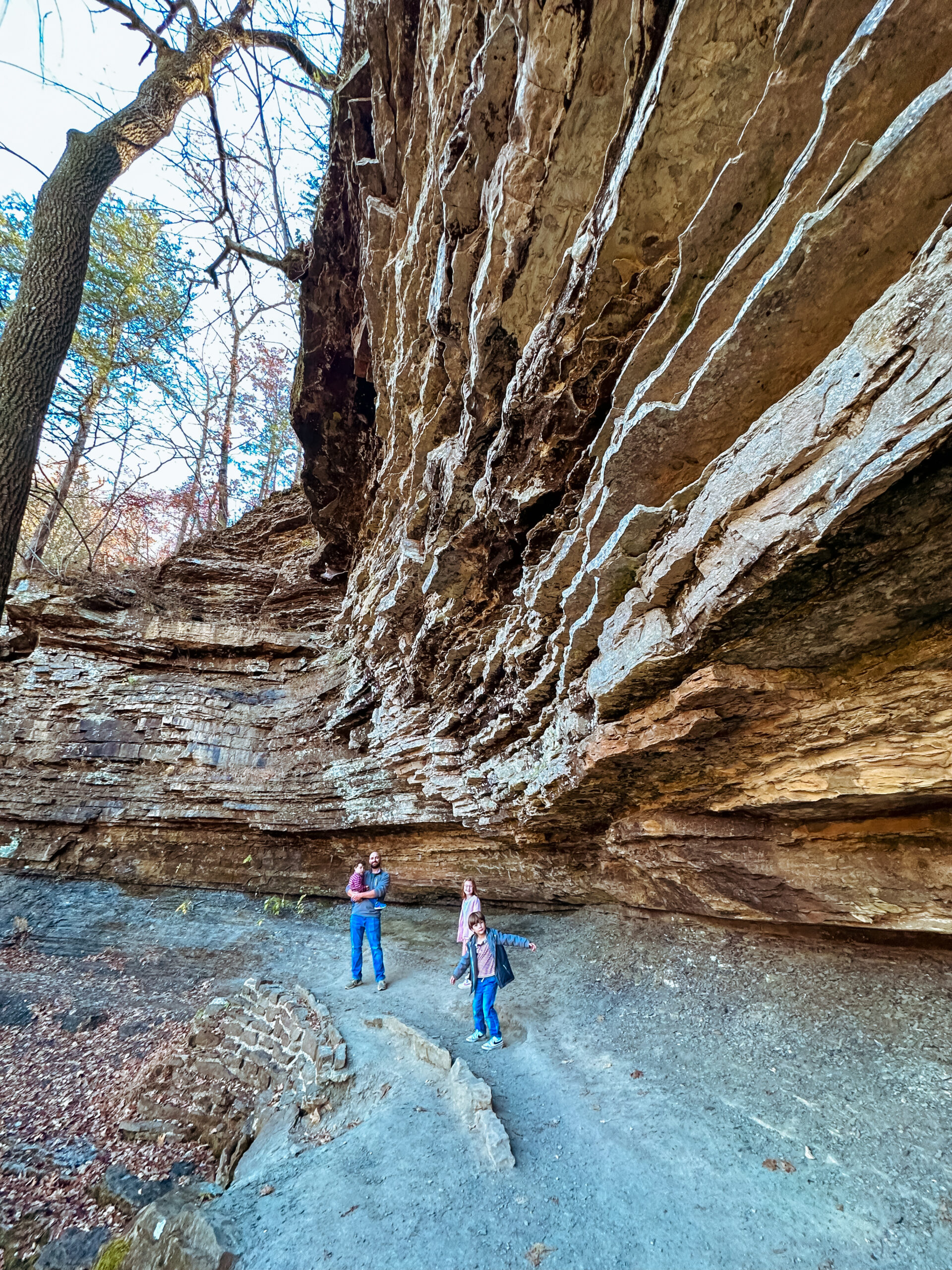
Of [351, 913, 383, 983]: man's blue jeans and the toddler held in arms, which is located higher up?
the toddler held in arms

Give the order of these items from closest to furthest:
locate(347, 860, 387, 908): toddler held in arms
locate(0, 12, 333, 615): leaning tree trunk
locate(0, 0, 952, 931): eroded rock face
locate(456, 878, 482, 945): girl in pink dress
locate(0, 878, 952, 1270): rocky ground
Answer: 1. locate(0, 0, 952, 931): eroded rock face
2. locate(0, 878, 952, 1270): rocky ground
3. locate(456, 878, 482, 945): girl in pink dress
4. locate(0, 12, 333, 615): leaning tree trunk
5. locate(347, 860, 387, 908): toddler held in arms

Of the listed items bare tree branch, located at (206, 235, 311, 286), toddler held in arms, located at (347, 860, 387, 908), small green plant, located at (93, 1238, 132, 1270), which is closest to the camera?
small green plant, located at (93, 1238, 132, 1270)

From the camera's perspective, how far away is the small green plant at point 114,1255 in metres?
3.62

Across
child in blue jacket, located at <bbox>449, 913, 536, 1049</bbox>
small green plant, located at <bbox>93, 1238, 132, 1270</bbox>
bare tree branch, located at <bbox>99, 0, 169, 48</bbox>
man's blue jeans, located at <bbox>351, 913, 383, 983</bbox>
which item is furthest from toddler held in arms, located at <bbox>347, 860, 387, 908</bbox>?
bare tree branch, located at <bbox>99, 0, 169, 48</bbox>

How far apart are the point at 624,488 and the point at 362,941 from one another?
6.90 m

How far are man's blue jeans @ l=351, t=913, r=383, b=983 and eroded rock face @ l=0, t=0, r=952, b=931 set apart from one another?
1.83 meters

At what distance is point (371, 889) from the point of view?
716cm

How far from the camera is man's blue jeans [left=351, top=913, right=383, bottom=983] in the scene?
7105 mm

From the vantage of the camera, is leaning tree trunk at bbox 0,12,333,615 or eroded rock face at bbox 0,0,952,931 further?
leaning tree trunk at bbox 0,12,333,615

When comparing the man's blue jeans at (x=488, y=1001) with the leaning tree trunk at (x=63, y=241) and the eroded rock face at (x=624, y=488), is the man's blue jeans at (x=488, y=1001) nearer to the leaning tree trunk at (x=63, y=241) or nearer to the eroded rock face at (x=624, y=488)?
the eroded rock face at (x=624, y=488)

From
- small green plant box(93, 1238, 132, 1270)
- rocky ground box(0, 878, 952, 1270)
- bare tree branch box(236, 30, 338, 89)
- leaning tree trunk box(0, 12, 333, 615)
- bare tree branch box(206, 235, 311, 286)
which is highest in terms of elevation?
bare tree branch box(236, 30, 338, 89)

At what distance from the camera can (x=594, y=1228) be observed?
3139 mm

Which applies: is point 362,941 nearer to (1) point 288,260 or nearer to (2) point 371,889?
(2) point 371,889

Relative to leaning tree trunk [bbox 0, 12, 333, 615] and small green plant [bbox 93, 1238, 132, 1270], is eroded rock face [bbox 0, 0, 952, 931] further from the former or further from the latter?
small green plant [bbox 93, 1238, 132, 1270]
